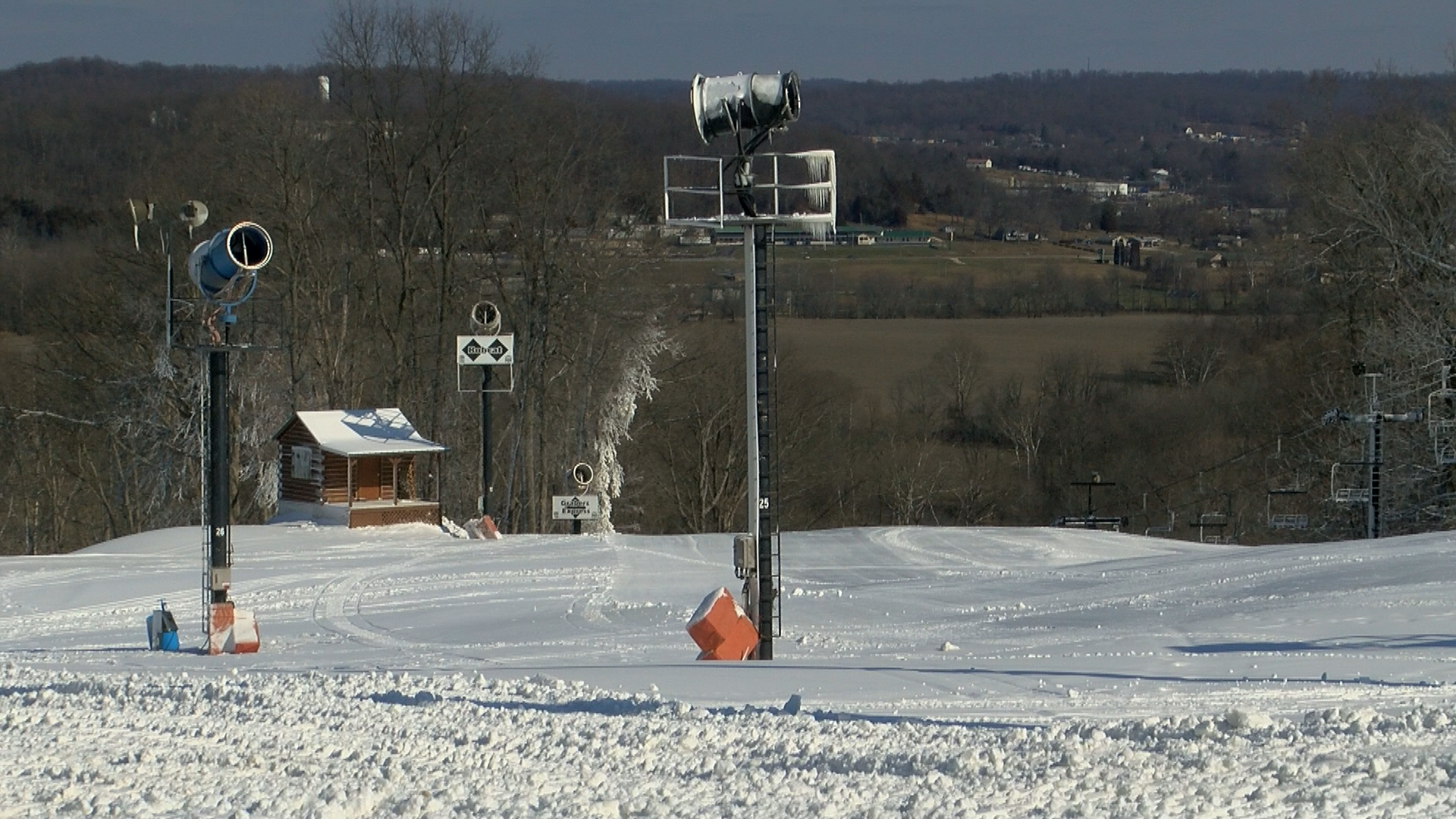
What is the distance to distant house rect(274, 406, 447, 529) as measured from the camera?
29.3 meters

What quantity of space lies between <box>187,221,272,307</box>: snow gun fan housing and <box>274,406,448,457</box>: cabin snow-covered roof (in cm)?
1347

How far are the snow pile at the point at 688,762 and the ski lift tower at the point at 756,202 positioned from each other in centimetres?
500

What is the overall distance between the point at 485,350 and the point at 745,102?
16844mm

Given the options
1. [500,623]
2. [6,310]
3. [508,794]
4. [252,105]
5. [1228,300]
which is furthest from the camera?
[1228,300]

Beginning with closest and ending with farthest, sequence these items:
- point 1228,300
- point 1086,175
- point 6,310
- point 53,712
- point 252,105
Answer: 1. point 53,712
2. point 252,105
3. point 6,310
4. point 1228,300
5. point 1086,175

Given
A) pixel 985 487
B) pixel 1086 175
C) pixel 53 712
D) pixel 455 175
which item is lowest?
pixel 985 487

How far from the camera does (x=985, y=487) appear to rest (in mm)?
57156

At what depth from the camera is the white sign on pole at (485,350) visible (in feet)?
99.4

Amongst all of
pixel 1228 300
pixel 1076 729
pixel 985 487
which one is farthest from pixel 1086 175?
pixel 1076 729

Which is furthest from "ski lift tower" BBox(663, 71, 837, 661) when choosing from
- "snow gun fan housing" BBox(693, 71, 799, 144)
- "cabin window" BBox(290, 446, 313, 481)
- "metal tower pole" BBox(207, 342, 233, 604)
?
"cabin window" BBox(290, 446, 313, 481)

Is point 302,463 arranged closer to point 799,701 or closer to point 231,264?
point 231,264

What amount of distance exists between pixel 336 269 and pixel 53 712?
109 feet

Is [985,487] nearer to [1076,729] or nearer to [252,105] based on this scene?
[252,105]

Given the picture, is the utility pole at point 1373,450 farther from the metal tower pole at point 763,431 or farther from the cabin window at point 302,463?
the cabin window at point 302,463
